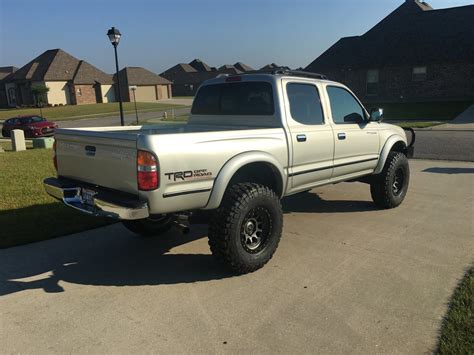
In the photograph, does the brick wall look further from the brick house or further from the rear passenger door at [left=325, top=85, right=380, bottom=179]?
the rear passenger door at [left=325, top=85, right=380, bottom=179]

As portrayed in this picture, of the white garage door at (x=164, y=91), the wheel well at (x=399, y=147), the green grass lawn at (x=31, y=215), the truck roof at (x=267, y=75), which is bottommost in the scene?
the green grass lawn at (x=31, y=215)

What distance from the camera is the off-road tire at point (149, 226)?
5.00 m

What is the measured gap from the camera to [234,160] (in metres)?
3.88

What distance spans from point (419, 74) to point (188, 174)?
33.5 metres

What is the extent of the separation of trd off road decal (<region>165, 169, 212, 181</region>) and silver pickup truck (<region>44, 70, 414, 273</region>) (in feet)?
0.04

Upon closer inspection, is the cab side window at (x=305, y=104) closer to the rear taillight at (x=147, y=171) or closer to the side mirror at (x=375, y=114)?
the side mirror at (x=375, y=114)

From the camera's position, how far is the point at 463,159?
10648mm

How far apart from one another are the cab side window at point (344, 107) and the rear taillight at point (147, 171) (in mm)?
2764

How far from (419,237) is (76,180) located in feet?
12.9

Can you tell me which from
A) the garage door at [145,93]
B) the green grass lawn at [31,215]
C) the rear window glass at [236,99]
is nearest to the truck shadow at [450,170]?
the rear window glass at [236,99]

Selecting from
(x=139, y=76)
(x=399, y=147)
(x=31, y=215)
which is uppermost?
(x=139, y=76)

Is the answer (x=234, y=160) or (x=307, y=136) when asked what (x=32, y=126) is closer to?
(x=307, y=136)

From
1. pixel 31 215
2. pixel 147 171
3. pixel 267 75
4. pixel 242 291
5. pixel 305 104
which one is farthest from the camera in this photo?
pixel 31 215

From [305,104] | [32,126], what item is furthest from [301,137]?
[32,126]
